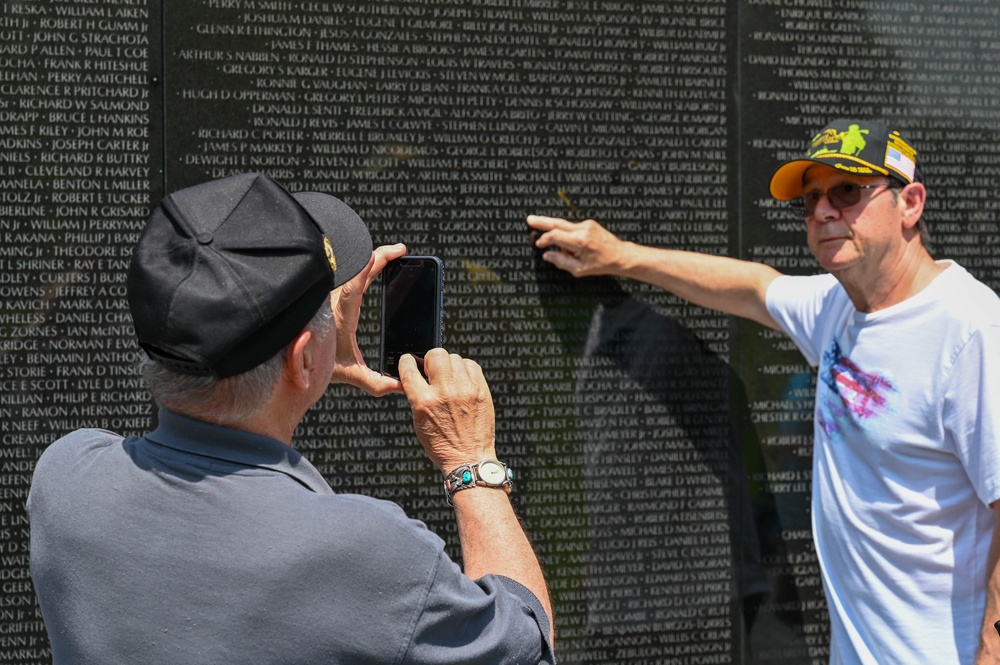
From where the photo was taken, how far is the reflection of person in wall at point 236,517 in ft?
4.99

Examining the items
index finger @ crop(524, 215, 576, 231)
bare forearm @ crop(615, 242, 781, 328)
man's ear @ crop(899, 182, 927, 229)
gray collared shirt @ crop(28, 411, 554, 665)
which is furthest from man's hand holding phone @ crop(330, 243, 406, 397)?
man's ear @ crop(899, 182, 927, 229)

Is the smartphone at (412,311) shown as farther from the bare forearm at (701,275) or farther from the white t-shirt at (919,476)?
the white t-shirt at (919,476)

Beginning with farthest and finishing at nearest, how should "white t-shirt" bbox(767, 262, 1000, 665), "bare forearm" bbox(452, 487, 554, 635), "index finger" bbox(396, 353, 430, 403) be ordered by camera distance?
"white t-shirt" bbox(767, 262, 1000, 665)
"index finger" bbox(396, 353, 430, 403)
"bare forearm" bbox(452, 487, 554, 635)

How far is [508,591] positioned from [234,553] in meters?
0.51

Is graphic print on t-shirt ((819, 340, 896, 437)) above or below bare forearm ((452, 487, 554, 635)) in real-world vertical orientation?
above

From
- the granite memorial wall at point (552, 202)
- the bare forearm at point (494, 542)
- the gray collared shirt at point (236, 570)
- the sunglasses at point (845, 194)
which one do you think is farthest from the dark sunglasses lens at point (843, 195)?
the gray collared shirt at point (236, 570)

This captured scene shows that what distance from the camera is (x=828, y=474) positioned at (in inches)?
130

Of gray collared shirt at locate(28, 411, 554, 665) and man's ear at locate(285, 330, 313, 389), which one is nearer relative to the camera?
gray collared shirt at locate(28, 411, 554, 665)

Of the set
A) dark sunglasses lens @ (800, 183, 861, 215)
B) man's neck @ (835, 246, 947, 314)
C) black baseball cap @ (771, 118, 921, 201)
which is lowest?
man's neck @ (835, 246, 947, 314)

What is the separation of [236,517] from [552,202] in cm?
246

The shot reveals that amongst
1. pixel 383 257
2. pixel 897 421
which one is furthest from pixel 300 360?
pixel 897 421

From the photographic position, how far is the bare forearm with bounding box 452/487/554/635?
1858mm

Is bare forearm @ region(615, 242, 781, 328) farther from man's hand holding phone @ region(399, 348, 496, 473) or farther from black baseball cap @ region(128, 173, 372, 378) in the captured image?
black baseball cap @ region(128, 173, 372, 378)

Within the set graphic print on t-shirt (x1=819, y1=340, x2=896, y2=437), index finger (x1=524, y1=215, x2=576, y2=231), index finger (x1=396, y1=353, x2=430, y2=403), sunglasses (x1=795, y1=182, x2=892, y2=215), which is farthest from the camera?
index finger (x1=524, y1=215, x2=576, y2=231)
